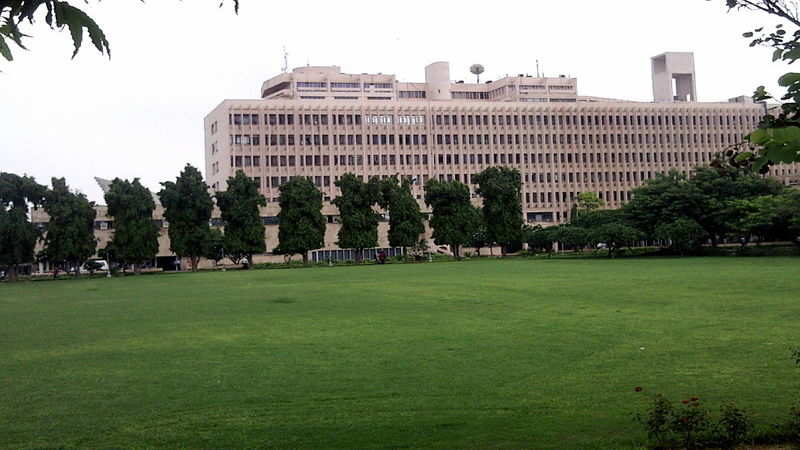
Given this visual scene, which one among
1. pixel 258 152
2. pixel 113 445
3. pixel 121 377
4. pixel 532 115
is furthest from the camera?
pixel 532 115

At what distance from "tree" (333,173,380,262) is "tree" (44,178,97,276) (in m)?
24.9

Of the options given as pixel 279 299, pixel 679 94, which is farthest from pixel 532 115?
pixel 279 299

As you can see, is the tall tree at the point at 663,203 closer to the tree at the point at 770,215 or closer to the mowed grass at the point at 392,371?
the tree at the point at 770,215

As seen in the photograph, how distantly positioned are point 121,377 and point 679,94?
136 metres

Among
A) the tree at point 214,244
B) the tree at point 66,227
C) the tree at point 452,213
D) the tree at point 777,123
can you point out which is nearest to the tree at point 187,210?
the tree at point 214,244

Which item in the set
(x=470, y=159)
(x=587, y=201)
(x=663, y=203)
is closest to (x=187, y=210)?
(x=663, y=203)

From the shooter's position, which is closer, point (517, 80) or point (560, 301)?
point (560, 301)

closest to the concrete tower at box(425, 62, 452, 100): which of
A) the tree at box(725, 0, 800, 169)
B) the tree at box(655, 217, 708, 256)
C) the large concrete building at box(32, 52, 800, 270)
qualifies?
the large concrete building at box(32, 52, 800, 270)

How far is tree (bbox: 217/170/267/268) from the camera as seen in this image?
252ft

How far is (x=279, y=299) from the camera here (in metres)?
31.2

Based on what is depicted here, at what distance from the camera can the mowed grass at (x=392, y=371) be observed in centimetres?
921

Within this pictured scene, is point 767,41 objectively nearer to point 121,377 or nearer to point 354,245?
point 121,377

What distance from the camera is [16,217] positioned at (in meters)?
67.9

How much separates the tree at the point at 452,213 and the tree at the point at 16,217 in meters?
39.5
